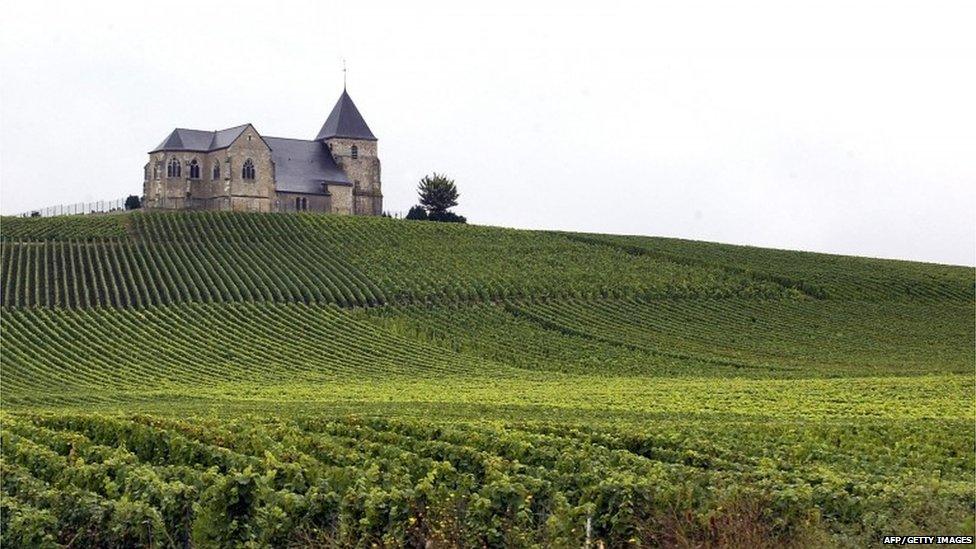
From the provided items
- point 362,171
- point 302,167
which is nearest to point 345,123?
point 362,171

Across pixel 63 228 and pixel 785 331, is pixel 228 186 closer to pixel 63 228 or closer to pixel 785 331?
pixel 63 228

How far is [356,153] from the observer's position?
117 metres

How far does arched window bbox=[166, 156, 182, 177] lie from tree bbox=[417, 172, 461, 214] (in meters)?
19.9

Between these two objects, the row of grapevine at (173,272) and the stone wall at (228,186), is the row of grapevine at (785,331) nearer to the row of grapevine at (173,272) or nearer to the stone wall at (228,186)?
the row of grapevine at (173,272)

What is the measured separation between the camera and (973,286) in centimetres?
7950

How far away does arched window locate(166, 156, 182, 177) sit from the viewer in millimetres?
109062

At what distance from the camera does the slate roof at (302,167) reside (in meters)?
111

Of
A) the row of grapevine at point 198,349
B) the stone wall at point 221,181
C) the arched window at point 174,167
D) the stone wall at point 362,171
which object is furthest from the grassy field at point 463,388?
the stone wall at point 362,171

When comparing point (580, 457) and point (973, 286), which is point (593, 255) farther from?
point (580, 457)

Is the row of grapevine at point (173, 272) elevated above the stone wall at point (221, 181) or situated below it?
below

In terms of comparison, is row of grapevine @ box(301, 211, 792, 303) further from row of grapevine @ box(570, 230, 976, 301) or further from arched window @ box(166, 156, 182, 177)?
arched window @ box(166, 156, 182, 177)

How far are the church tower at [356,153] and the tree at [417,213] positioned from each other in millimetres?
2479

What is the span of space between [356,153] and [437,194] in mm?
7336

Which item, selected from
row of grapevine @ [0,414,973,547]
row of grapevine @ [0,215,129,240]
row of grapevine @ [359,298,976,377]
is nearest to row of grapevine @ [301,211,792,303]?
row of grapevine @ [359,298,976,377]
